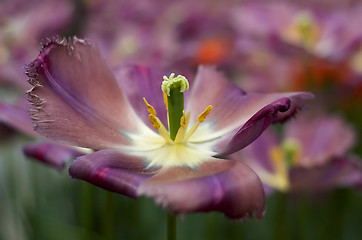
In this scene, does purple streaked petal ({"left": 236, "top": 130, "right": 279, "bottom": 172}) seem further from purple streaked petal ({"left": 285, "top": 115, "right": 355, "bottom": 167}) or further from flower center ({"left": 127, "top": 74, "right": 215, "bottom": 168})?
flower center ({"left": 127, "top": 74, "right": 215, "bottom": 168})

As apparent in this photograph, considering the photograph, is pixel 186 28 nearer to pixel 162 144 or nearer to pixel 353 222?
pixel 353 222

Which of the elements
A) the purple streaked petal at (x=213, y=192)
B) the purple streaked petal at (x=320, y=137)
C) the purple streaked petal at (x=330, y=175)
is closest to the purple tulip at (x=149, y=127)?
the purple streaked petal at (x=213, y=192)

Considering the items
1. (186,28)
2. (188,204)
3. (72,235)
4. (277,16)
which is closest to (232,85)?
(188,204)

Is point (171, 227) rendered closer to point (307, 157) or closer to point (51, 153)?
point (51, 153)

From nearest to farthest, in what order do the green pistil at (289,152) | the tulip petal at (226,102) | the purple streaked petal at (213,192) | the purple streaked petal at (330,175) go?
the purple streaked petal at (213,192), the tulip petal at (226,102), the purple streaked petal at (330,175), the green pistil at (289,152)

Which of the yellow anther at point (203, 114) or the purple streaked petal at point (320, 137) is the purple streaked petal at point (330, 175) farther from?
the yellow anther at point (203, 114)

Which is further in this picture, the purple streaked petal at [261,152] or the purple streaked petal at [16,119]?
the purple streaked petal at [261,152]

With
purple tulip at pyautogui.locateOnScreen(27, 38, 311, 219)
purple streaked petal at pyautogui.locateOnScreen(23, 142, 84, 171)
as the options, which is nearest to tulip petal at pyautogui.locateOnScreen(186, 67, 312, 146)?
purple tulip at pyautogui.locateOnScreen(27, 38, 311, 219)
